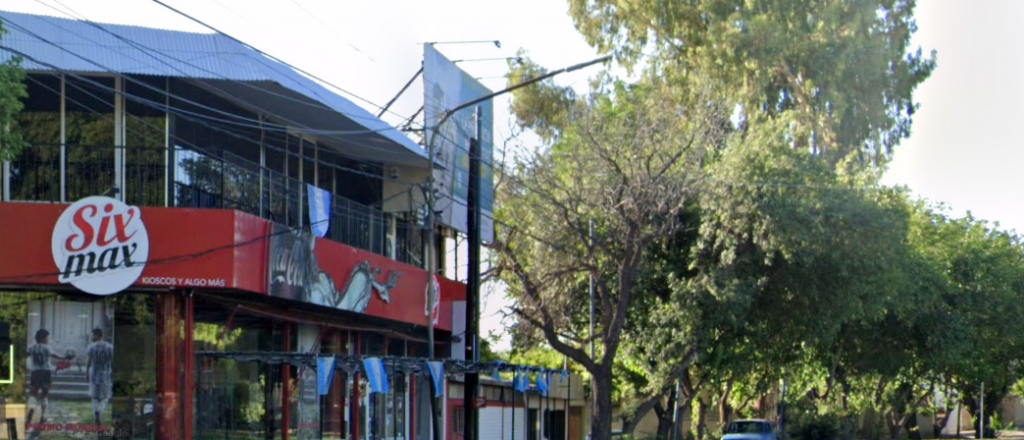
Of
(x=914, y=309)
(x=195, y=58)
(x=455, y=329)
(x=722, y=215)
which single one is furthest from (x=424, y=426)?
(x=914, y=309)

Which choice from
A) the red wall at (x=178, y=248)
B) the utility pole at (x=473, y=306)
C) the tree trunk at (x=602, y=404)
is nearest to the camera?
the red wall at (x=178, y=248)

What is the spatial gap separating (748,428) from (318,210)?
71.9 ft

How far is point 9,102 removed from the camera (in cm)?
1564

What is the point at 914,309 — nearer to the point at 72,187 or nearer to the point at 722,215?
the point at 722,215

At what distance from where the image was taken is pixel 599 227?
114 feet

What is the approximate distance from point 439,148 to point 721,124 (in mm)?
8952

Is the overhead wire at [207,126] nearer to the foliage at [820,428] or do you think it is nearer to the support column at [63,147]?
the support column at [63,147]

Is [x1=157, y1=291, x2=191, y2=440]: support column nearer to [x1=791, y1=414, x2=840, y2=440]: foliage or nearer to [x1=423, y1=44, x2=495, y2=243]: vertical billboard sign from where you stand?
[x1=423, y1=44, x2=495, y2=243]: vertical billboard sign

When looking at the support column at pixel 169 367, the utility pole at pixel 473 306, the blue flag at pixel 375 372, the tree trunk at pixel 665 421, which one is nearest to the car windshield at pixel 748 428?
the tree trunk at pixel 665 421

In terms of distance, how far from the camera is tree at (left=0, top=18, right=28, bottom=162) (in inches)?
615

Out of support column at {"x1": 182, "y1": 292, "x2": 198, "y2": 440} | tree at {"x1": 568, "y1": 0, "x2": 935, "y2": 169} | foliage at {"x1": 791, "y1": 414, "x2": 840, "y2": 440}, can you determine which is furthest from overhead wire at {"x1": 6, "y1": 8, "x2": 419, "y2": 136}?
foliage at {"x1": 791, "y1": 414, "x2": 840, "y2": 440}

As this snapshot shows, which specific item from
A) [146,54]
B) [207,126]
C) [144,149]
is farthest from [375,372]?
[146,54]

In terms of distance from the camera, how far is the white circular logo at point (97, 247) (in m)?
20.3

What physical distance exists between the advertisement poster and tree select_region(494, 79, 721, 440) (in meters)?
14.3
